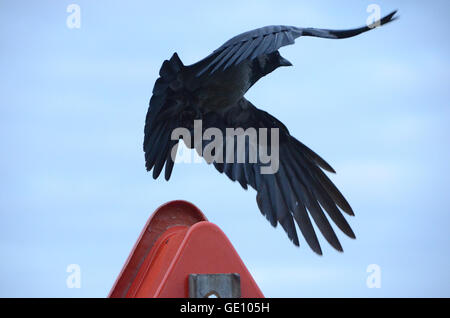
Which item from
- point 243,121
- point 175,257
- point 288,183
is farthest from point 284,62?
point 175,257

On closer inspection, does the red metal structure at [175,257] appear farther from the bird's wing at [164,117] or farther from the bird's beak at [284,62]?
the bird's beak at [284,62]

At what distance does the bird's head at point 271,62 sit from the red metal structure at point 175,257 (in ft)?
7.92

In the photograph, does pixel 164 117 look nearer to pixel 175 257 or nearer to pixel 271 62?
pixel 271 62

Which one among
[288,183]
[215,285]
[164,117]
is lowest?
[215,285]

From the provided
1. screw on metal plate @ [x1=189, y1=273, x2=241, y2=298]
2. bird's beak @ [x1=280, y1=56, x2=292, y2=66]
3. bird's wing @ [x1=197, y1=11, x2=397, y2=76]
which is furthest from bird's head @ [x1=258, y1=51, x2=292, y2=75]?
screw on metal plate @ [x1=189, y1=273, x2=241, y2=298]

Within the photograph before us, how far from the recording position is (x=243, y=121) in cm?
855

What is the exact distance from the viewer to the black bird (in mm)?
7344

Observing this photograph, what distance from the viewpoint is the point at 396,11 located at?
6871 millimetres

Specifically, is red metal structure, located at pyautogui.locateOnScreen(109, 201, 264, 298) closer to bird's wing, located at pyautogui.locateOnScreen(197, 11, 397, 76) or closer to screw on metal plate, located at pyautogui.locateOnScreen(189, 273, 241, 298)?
screw on metal plate, located at pyautogui.locateOnScreen(189, 273, 241, 298)

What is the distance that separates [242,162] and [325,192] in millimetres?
967

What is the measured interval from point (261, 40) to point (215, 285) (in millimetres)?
2549
